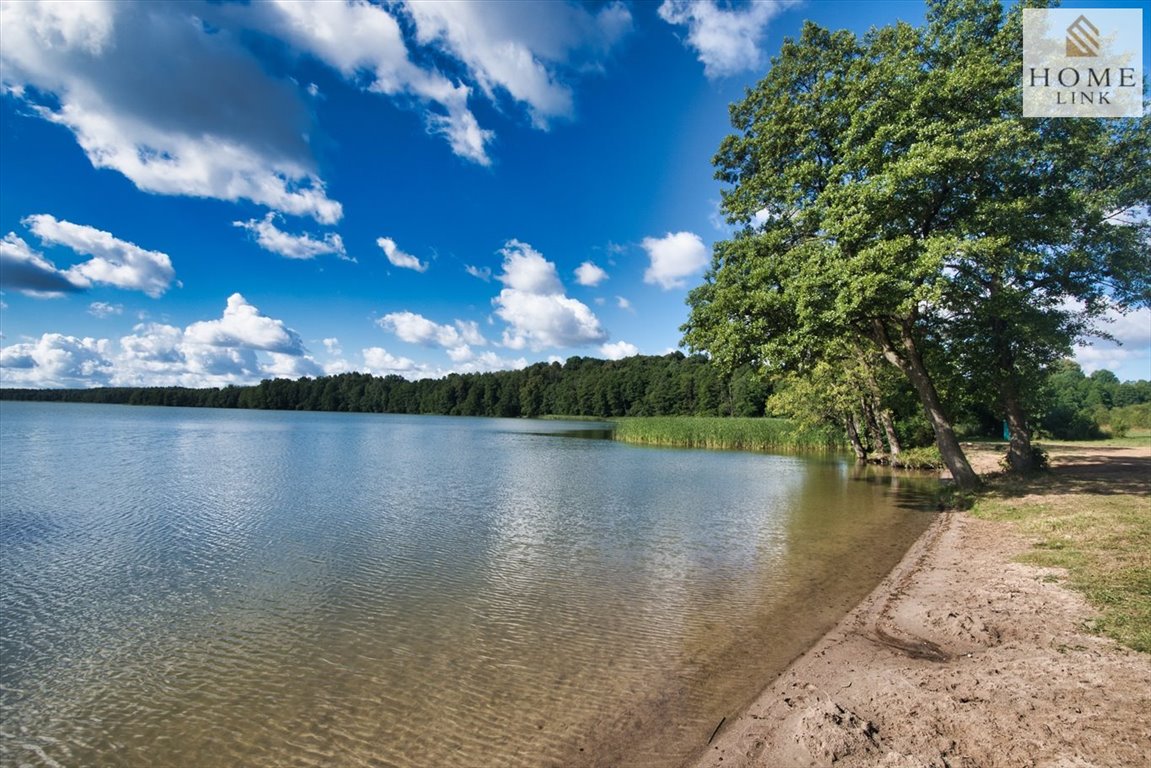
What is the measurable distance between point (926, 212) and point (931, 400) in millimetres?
5697

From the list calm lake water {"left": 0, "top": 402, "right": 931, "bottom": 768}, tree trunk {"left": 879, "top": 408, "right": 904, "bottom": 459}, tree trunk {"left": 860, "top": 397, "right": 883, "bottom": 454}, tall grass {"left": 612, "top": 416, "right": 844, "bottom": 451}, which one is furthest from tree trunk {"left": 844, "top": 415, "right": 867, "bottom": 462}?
calm lake water {"left": 0, "top": 402, "right": 931, "bottom": 768}

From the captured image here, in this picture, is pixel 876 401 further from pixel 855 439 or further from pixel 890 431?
pixel 855 439

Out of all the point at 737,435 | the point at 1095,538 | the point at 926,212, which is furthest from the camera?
the point at 737,435

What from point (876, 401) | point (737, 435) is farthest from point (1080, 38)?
point (737, 435)

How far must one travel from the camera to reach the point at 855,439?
115 ft

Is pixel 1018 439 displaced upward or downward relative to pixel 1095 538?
upward

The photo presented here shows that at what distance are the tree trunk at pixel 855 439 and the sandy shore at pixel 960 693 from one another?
28.2 metres

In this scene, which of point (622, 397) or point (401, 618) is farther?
point (622, 397)

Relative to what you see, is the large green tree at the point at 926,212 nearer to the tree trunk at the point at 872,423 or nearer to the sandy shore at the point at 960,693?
the sandy shore at the point at 960,693

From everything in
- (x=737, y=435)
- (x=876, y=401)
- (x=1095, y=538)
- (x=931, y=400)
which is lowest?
(x=1095, y=538)

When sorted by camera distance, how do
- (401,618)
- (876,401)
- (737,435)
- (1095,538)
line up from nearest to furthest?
1. (401,618)
2. (1095,538)
3. (876,401)
4. (737,435)

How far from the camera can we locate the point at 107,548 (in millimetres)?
11312

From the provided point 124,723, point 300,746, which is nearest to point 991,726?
point 300,746

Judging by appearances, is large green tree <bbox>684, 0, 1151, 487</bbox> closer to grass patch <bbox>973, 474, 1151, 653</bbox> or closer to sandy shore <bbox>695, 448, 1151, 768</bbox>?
grass patch <bbox>973, 474, 1151, 653</bbox>
